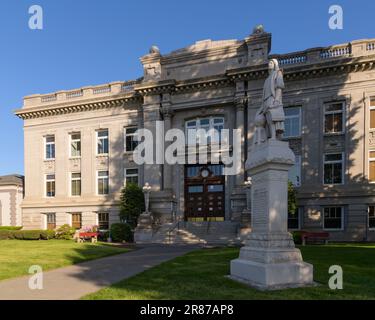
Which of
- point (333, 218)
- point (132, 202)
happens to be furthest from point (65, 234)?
point (333, 218)

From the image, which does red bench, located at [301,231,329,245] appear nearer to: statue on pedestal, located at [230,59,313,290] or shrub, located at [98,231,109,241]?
statue on pedestal, located at [230,59,313,290]

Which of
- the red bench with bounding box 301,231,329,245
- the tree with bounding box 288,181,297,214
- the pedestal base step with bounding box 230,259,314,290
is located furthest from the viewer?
the tree with bounding box 288,181,297,214

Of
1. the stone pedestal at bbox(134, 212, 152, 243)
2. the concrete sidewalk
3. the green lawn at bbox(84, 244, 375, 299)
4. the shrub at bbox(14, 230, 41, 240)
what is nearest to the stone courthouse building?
the stone pedestal at bbox(134, 212, 152, 243)

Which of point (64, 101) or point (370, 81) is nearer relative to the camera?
point (370, 81)

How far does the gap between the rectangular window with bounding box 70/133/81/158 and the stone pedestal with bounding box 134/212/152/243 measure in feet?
39.7

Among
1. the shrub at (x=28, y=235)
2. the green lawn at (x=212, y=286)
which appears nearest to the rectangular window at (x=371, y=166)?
the green lawn at (x=212, y=286)

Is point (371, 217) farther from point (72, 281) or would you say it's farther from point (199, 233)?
point (72, 281)

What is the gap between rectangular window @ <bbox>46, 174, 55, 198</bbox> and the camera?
34125mm
